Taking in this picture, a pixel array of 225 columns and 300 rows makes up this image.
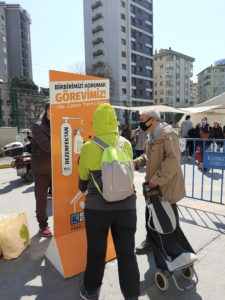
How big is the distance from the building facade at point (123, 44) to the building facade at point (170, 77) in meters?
20.9

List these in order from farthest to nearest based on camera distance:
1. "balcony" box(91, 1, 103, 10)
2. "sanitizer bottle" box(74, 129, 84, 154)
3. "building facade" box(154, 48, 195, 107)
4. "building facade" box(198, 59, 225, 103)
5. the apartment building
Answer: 1. "building facade" box(198, 59, 225, 103)
2. the apartment building
3. "building facade" box(154, 48, 195, 107)
4. "balcony" box(91, 1, 103, 10)
5. "sanitizer bottle" box(74, 129, 84, 154)

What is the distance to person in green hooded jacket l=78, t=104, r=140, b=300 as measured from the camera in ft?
7.25

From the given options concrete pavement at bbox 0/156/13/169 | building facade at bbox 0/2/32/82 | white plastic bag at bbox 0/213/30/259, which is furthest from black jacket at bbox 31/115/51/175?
building facade at bbox 0/2/32/82

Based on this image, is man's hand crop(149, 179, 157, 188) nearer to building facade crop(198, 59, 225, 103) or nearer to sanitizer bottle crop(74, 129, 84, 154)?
sanitizer bottle crop(74, 129, 84, 154)

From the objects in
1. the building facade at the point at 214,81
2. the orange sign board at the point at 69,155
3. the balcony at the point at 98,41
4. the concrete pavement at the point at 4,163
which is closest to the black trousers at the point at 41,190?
the orange sign board at the point at 69,155

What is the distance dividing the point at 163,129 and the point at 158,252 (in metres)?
1.26

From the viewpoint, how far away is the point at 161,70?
9562 cm

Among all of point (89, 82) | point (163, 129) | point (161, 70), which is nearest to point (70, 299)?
point (163, 129)

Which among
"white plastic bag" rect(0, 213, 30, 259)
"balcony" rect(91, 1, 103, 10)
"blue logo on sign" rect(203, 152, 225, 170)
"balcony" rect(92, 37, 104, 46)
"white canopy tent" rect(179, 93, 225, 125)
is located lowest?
"white plastic bag" rect(0, 213, 30, 259)

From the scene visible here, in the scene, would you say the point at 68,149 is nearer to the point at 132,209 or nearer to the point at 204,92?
the point at 132,209

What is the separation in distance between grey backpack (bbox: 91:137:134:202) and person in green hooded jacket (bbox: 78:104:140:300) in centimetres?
6

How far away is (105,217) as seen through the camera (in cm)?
220

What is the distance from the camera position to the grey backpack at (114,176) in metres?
2.13

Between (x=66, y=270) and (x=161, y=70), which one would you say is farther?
(x=161, y=70)
